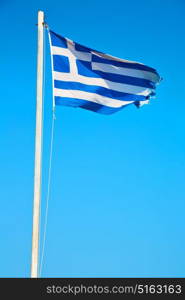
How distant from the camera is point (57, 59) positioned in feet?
51.4

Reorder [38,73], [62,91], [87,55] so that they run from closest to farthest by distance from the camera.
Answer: [38,73] < [62,91] < [87,55]

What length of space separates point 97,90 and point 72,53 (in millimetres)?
1257

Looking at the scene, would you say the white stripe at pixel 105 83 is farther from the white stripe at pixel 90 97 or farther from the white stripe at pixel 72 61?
the white stripe at pixel 90 97

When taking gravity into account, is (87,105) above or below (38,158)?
above

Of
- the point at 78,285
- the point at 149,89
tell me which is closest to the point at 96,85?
the point at 149,89

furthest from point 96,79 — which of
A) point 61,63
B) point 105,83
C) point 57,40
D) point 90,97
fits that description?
point 57,40

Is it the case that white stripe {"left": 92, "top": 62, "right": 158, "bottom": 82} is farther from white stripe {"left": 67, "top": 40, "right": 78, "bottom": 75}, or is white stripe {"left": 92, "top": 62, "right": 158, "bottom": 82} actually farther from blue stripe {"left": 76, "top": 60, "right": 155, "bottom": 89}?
white stripe {"left": 67, "top": 40, "right": 78, "bottom": 75}

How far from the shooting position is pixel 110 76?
16.8 meters

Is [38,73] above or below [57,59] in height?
below

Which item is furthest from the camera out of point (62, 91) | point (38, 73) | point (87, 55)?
point (87, 55)

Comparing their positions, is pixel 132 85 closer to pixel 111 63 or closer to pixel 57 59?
pixel 111 63

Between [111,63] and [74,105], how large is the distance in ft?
6.79

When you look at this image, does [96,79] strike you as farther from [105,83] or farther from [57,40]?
[57,40]

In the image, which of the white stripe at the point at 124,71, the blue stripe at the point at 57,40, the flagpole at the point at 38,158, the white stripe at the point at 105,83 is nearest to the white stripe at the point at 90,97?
the white stripe at the point at 105,83
